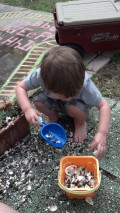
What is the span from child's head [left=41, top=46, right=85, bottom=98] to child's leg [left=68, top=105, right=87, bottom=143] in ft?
1.11

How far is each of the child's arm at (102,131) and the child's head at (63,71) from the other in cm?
25

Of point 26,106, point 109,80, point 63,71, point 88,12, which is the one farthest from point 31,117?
point 88,12

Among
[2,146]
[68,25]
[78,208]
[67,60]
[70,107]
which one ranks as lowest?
[78,208]

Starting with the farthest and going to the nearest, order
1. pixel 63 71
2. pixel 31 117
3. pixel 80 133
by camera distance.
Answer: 1. pixel 80 133
2. pixel 31 117
3. pixel 63 71

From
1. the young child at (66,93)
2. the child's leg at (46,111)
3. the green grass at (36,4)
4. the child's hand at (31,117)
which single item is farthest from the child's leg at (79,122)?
the green grass at (36,4)

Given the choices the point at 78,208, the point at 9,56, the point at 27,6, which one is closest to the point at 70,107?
the point at 78,208

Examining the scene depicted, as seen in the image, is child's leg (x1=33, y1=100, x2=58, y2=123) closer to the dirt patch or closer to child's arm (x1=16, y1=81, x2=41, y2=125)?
child's arm (x1=16, y1=81, x2=41, y2=125)

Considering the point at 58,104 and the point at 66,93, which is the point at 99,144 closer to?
the point at 66,93

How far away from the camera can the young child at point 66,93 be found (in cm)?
154

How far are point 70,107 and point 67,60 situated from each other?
424mm

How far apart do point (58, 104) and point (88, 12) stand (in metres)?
0.95

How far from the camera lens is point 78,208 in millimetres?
1622

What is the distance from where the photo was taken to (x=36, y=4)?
154 inches

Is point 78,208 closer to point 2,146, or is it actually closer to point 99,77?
point 2,146
